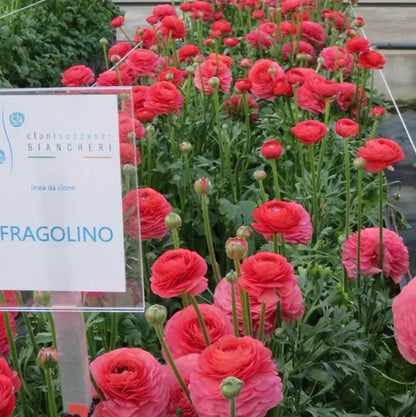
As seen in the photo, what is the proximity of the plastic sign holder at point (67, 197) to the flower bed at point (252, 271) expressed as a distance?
24 mm

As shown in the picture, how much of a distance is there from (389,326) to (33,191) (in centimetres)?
81

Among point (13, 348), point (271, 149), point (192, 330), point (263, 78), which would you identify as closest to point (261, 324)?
point (192, 330)

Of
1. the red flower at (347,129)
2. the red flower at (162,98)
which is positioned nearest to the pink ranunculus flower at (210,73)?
the red flower at (162,98)

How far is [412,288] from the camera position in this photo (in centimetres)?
84

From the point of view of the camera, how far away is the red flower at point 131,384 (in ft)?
2.59

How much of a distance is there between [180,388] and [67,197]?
239 millimetres

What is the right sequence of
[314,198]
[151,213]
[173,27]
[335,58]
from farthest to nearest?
[173,27]
[335,58]
[314,198]
[151,213]

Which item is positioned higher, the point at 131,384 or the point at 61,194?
the point at 61,194

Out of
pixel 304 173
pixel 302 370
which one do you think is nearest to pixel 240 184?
pixel 304 173

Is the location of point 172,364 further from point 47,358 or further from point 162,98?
point 162,98

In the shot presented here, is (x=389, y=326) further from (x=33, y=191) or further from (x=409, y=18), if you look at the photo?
(x=409, y=18)

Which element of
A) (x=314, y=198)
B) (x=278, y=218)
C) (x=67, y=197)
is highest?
(x=67, y=197)

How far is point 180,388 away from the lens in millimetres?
858

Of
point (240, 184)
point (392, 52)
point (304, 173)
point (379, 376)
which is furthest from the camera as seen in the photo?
point (392, 52)
